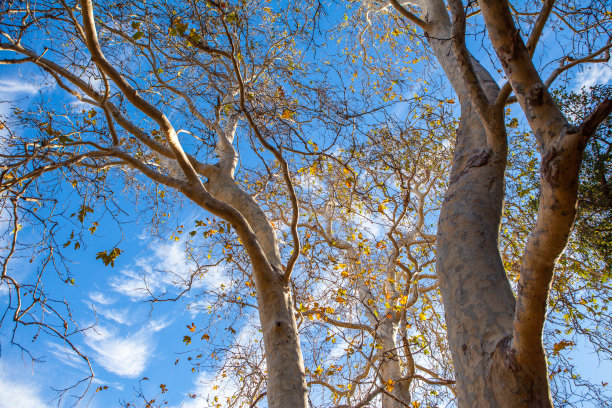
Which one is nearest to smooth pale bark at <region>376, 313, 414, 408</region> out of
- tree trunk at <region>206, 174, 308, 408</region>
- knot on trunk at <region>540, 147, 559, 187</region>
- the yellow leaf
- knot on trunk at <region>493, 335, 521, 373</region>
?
tree trunk at <region>206, 174, 308, 408</region>

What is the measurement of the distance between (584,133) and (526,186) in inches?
246

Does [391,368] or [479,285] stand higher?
[391,368]

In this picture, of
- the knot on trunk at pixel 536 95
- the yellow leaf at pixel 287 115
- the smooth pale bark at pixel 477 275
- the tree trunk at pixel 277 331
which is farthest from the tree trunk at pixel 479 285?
the yellow leaf at pixel 287 115

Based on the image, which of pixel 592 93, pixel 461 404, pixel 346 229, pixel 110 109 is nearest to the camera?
pixel 461 404

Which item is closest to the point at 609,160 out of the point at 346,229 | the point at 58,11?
the point at 346,229

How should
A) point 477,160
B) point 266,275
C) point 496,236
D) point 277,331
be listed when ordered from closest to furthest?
point 496,236, point 477,160, point 277,331, point 266,275

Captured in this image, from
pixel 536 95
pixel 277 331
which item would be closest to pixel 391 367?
pixel 277 331

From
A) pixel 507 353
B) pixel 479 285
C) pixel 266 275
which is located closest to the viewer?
pixel 507 353

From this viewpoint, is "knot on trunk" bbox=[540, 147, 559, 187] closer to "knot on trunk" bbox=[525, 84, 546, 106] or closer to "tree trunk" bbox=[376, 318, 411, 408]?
"knot on trunk" bbox=[525, 84, 546, 106]

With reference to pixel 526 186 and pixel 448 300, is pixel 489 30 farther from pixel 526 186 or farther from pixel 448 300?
pixel 526 186

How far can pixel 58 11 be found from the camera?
11.7 ft

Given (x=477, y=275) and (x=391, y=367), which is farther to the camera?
(x=391, y=367)

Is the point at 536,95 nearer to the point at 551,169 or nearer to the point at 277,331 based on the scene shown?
the point at 551,169

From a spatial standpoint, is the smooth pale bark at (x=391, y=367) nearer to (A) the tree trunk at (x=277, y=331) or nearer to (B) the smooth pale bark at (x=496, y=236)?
(A) the tree trunk at (x=277, y=331)
